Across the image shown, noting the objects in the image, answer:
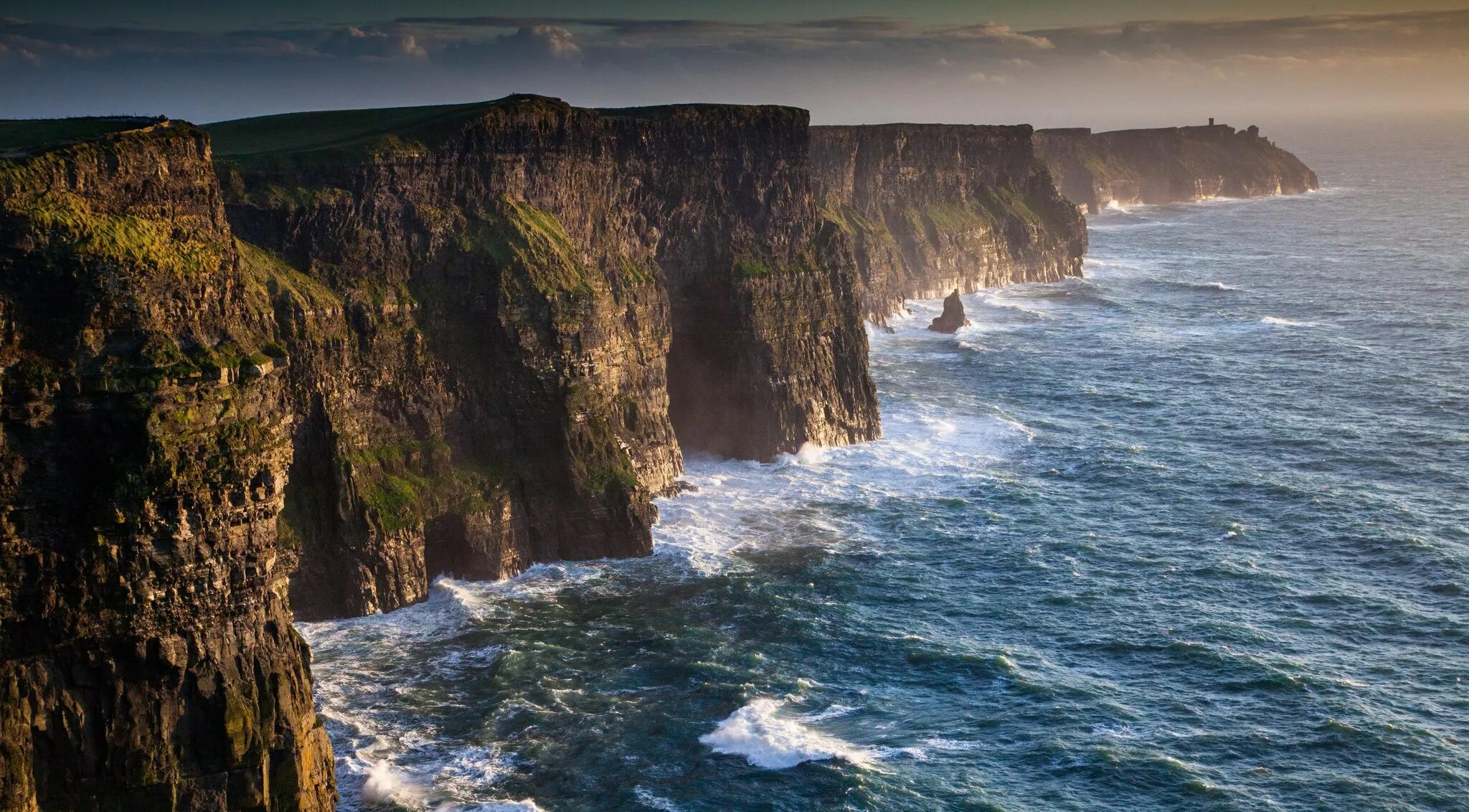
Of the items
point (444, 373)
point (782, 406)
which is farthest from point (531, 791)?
point (782, 406)

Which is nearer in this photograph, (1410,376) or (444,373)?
(444,373)

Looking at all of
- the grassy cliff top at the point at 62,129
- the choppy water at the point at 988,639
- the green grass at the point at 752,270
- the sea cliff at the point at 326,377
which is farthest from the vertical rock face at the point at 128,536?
the green grass at the point at 752,270

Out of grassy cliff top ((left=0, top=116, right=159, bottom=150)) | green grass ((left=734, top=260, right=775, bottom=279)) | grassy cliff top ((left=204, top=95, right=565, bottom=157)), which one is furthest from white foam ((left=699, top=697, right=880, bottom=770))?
green grass ((left=734, top=260, right=775, bottom=279))

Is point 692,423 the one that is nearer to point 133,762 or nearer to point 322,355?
point 322,355

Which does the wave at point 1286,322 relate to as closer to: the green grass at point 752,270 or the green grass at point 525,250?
the green grass at point 752,270

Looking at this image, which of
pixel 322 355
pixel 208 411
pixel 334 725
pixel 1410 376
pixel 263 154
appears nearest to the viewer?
pixel 208 411

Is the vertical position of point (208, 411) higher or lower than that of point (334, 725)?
higher

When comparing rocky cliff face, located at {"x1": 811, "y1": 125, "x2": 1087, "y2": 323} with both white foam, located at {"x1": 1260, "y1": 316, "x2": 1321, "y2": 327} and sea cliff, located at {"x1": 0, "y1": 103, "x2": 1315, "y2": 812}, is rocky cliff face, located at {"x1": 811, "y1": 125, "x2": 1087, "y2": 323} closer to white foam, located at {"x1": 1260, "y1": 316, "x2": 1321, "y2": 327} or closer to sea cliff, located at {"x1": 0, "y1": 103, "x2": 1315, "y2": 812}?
white foam, located at {"x1": 1260, "y1": 316, "x2": 1321, "y2": 327}
